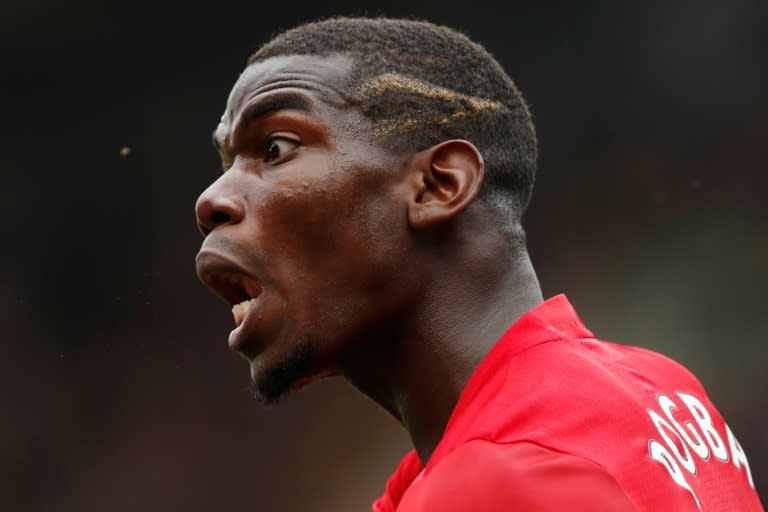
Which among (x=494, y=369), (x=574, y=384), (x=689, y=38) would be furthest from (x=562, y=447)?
(x=689, y=38)

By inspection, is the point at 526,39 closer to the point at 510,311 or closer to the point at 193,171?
the point at 193,171

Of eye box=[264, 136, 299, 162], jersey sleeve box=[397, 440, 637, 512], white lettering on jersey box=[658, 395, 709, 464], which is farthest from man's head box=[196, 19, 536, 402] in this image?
jersey sleeve box=[397, 440, 637, 512]

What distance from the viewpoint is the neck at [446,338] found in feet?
7.70

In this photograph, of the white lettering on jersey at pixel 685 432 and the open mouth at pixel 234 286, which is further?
the open mouth at pixel 234 286

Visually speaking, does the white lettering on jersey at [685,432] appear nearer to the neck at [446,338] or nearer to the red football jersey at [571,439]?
the red football jersey at [571,439]

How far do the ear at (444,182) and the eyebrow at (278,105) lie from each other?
31cm

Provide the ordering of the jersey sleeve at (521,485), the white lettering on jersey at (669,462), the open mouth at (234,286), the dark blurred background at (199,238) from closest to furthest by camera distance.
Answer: the jersey sleeve at (521,485), the white lettering on jersey at (669,462), the open mouth at (234,286), the dark blurred background at (199,238)

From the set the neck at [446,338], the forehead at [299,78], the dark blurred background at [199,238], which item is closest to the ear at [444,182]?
the neck at [446,338]

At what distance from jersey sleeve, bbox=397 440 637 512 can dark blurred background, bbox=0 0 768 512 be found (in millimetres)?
5743

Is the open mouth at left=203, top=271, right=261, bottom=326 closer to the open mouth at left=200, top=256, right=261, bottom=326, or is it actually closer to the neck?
the open mouth at left=200, top=256, right=261, bottom=326

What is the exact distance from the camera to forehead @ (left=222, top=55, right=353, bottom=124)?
8.06ft

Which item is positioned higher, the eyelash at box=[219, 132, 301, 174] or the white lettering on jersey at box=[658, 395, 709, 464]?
the eyelash at box=[219, 132, 301, 174]

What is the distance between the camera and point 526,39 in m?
7.68

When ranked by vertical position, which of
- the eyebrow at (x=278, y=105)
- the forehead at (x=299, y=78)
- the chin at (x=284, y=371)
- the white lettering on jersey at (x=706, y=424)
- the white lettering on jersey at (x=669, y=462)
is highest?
the forehead at (x=299, y=78)
